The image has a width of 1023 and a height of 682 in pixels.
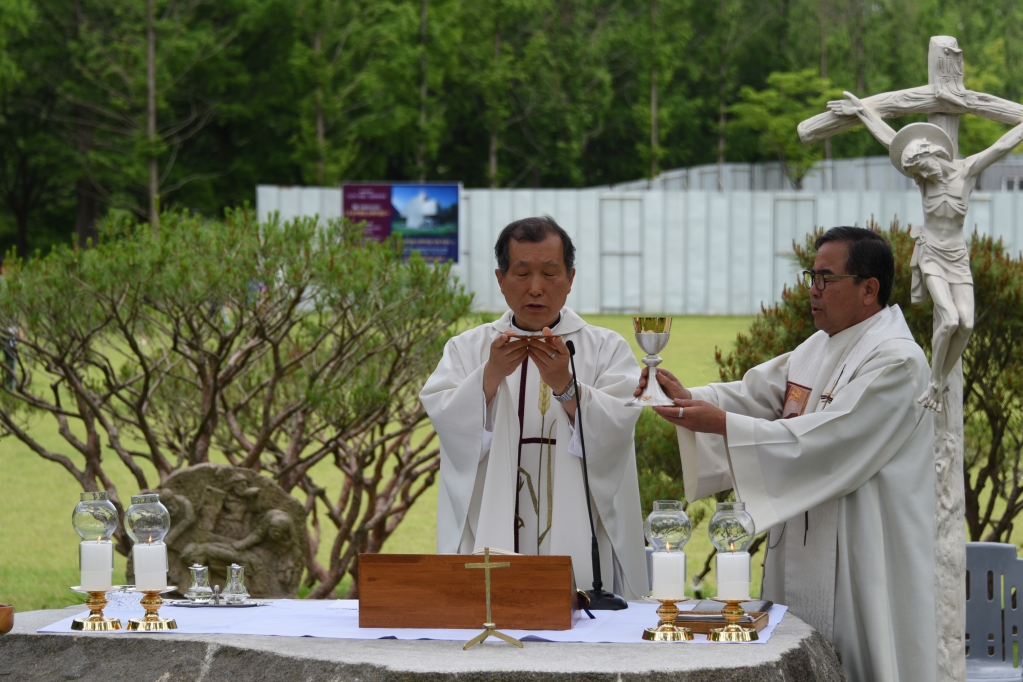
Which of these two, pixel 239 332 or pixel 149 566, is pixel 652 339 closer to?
pixel 149 566

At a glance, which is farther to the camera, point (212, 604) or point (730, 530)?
point (212, 604)

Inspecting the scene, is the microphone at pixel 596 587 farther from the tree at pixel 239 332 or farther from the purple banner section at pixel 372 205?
the purple banner section at pixel 372 205

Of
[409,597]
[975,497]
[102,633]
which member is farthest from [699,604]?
[975,497]

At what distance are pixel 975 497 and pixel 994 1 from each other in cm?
3829

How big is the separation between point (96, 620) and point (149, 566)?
24 centimetres

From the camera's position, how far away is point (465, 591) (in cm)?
303

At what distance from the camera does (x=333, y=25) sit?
24812mm

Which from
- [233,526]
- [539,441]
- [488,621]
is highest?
[539,441]

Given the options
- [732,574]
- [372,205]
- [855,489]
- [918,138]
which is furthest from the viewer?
[372,205]

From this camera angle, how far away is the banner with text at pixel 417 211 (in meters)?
19.5

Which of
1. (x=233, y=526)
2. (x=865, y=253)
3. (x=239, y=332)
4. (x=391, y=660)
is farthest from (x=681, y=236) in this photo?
(x=391, y=660)

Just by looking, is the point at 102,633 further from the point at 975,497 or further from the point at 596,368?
the point at 975,497

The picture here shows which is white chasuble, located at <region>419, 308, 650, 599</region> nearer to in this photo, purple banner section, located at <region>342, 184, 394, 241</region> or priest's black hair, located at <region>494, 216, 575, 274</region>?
priest's black hair, located at <region>494, 216, 575, 274</region>

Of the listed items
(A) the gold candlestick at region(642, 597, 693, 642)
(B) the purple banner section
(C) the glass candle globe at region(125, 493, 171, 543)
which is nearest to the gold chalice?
(A) the gold candlestick at region(642, 597, 693, 642)
